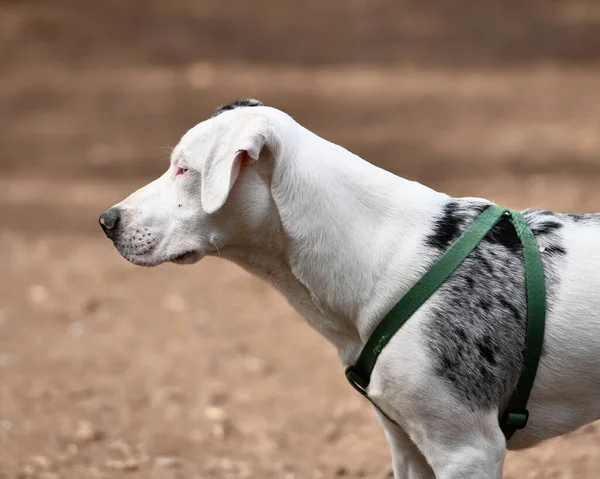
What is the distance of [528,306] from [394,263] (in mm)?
491

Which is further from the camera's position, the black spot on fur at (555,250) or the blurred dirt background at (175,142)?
the blurred dirt background at (175,142)

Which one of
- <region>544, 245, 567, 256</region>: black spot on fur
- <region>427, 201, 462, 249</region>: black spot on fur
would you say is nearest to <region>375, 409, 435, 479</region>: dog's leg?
<region>427, 201, 462, 249</region>: black spot on fur

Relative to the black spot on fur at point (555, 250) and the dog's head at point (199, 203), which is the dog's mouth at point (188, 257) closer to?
the dog's head at point (199, 203)

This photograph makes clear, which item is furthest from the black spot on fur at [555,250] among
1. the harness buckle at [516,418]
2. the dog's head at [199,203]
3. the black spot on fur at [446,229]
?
the dog's head at [199,203]

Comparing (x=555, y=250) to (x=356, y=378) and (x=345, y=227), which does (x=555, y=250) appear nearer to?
(x=345, y=227)

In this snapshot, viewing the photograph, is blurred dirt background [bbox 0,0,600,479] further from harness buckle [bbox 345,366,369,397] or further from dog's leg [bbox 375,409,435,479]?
harness buckle [bbox 345,366,369,397]

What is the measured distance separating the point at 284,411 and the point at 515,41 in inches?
514

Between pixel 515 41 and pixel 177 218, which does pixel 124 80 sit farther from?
pixel 177 218

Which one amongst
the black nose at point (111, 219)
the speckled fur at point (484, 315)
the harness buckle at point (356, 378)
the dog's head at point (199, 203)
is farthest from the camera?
the black nose at point (111, 219)

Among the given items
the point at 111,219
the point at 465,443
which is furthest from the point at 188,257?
the point at 465,443

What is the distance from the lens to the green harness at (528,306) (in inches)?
138

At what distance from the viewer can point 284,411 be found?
6543mm

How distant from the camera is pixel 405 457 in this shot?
13.0 feet

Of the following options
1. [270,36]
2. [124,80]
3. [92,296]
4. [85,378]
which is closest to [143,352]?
[85,378]
